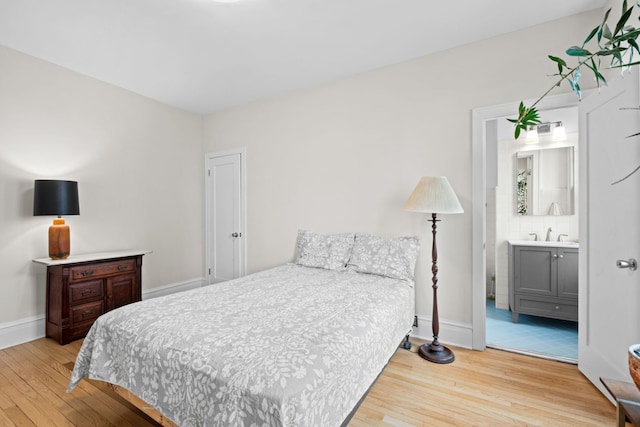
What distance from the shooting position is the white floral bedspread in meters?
1.16

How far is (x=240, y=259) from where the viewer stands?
4172 mm

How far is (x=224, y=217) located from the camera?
4.39m

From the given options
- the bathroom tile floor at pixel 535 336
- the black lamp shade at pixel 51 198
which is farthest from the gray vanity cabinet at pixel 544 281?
the black lamp shade at pixel 51 198

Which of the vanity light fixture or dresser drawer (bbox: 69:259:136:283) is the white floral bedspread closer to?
dresser drawer (bbox: 69:259:136:283)

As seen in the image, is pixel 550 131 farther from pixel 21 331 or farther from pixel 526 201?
pixel 21 331

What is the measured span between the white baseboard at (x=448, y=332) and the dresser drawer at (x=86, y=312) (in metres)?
3.22

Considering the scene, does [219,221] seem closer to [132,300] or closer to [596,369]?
[132,300]

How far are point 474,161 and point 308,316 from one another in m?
2.01

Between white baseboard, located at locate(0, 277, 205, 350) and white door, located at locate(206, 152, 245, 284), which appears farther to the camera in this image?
white door, located at locate(206, 152, 245, 284)

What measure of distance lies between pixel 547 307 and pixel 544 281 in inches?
10.7

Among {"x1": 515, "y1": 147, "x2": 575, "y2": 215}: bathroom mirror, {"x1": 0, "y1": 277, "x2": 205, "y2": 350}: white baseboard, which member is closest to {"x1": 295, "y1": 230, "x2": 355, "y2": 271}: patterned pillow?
{"x1": 515, "y1": 147, "x2": 575, "y2": 215}: bathroom mirror

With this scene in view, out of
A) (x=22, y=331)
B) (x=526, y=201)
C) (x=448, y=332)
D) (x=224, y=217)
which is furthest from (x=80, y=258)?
(x=526, y=201)

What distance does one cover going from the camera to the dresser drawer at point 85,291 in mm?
2863

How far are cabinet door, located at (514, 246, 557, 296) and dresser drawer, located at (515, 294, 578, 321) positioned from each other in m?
0.08
